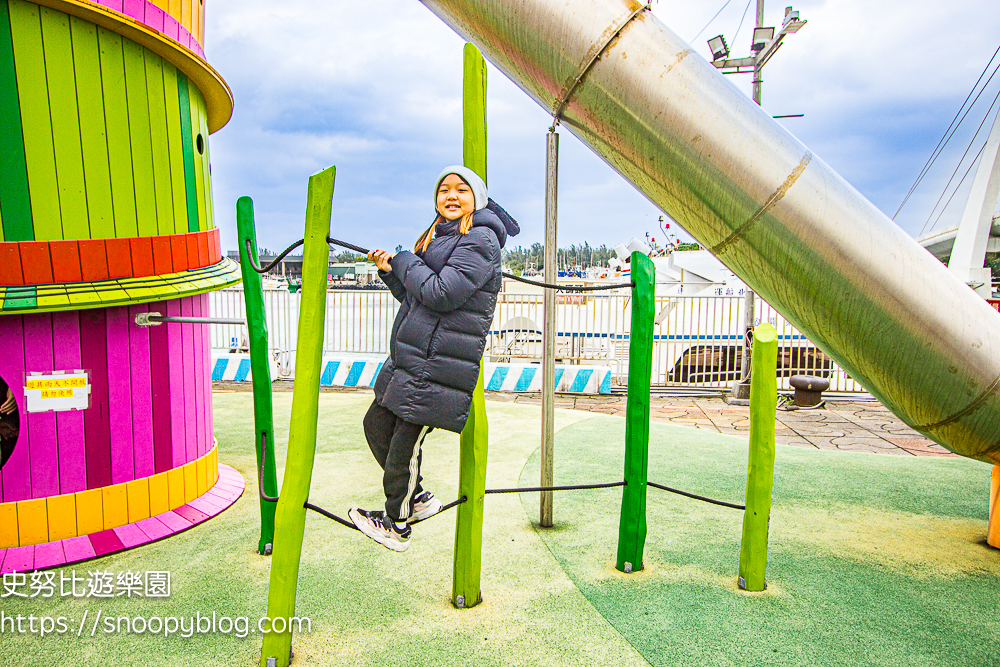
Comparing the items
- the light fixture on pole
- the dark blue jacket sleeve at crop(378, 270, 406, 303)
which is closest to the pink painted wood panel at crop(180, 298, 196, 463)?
the dark blue jacket sleeve at crop(378, 270, 406, 303)

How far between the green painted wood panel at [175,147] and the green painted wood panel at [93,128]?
40 centimetres

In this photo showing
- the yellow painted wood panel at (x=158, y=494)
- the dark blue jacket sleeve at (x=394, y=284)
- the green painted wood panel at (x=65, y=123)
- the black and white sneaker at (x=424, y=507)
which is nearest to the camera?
the dark blue jacket sleeve at (x=394, y=284)

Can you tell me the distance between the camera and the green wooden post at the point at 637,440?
3424 mm

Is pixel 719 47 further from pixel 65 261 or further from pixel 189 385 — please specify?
pixel 65 261

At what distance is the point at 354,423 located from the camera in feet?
23.3

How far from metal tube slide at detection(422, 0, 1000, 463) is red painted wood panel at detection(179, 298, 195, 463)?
2.51 meters

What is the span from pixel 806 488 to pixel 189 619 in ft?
14.9

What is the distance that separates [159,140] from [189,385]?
155cm

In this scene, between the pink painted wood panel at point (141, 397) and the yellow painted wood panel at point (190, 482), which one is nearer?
the pink painted wood panel at point (141, 397)

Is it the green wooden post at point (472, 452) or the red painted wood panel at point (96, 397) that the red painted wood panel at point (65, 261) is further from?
the green wooden post at point (472, 452)

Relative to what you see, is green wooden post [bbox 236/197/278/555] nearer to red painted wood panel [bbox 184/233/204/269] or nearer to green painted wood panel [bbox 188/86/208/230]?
red painted wood panel [bbox 184/233/204/269]

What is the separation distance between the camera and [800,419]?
8219 millimetres

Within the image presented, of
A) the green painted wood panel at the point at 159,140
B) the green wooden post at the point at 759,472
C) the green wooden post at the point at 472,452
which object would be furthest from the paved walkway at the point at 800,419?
the green painted wood panel at the point at 159,140

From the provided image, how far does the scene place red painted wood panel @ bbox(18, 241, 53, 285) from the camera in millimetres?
3326
